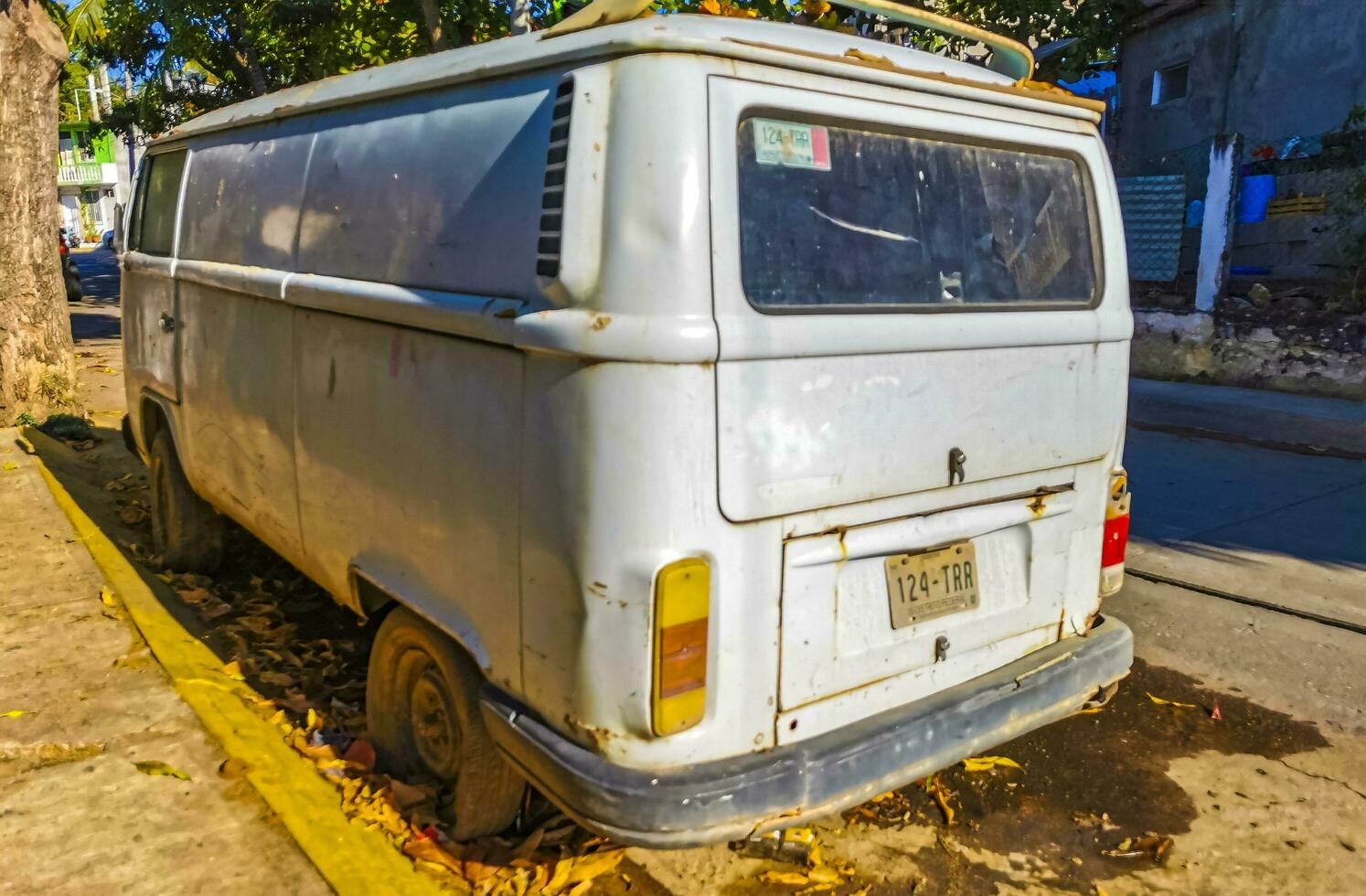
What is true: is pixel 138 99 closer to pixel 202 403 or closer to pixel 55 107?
pixel 55 107

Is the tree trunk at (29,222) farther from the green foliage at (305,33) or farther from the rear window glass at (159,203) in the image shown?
the rear window glass at (159,203)

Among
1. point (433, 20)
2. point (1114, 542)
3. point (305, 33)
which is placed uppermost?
point (305, 33)

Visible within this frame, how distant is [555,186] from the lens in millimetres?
2363

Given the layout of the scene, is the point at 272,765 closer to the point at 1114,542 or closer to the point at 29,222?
the point at 1114,542

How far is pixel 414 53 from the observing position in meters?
12.8

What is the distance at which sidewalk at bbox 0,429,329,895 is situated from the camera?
2.73 m

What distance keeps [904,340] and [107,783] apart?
8.83ft

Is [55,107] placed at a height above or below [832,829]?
above

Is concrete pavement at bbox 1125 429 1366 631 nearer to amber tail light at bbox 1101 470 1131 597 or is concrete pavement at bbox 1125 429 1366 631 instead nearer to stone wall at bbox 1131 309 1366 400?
amber tail light at bbox 1101 470 1131 597

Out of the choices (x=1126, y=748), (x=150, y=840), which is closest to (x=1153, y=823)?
(x=1126, y=748)

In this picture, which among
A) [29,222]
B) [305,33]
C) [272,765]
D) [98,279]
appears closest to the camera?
[272,765]

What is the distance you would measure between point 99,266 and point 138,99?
21.3 meters

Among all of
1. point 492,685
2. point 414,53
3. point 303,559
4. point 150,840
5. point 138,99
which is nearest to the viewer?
point 492,685

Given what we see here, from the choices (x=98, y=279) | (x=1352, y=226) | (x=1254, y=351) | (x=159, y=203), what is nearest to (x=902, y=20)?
(x=159, y=203)
